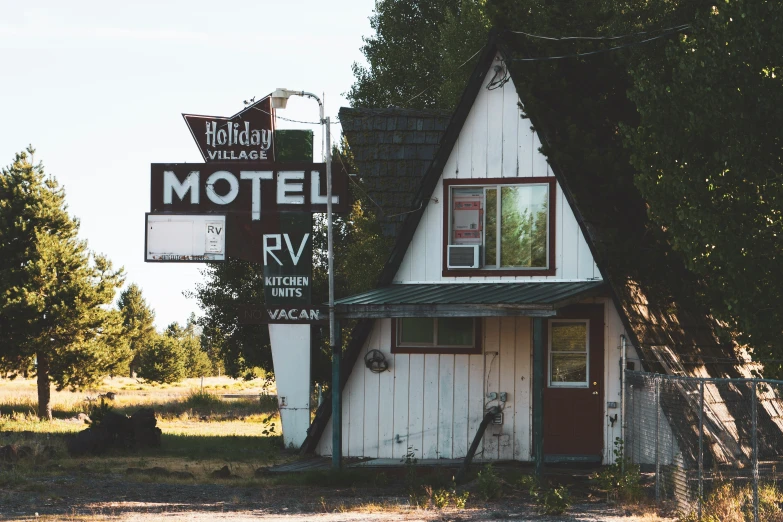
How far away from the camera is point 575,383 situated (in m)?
18.4

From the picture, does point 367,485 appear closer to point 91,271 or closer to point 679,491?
point 679,491

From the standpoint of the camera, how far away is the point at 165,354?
71062 mm

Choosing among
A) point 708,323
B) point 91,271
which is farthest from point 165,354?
point 708,323

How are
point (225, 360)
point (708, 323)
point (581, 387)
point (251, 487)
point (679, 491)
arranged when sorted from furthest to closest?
point (225, 360) < point (708, 323) < point (581, 387) < point (251, 487) < point (679, 491)

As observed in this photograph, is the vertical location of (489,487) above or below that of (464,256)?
below

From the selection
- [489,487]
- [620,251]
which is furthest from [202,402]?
[489,487]

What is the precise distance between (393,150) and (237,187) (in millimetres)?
3411

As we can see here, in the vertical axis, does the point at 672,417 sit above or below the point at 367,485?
above

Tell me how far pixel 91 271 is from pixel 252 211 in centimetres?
1847

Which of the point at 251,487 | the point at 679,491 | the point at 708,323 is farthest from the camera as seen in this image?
the point at 708,323

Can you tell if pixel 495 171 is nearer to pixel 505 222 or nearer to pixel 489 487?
pixel 505 222

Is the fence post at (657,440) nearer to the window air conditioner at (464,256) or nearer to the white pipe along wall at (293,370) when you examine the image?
the window air conditioner at (464,256)

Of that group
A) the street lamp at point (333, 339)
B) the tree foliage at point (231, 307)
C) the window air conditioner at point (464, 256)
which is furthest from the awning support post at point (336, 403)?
the tree foliage at point (231, 307)

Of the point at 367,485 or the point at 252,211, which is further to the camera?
the point at 252,211
